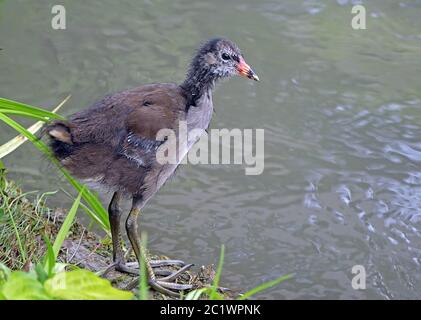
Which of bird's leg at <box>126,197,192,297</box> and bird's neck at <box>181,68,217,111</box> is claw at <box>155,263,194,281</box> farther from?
bird's neck at <box>181,68,217,111</box>

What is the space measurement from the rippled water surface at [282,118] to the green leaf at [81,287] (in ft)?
7.54

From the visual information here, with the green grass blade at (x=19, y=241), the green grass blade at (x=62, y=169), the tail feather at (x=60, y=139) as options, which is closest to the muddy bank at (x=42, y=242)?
the green grass blade at (x=19, y=241)

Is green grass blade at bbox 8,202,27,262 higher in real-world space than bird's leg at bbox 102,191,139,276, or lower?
higher

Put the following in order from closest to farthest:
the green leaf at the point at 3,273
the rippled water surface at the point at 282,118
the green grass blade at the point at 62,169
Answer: the green leaf at the point at 3,273, the green grass blade at the point at 62,169, the rippled water surface at the point at 282,118

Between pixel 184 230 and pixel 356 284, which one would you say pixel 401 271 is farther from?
pixel 184 230

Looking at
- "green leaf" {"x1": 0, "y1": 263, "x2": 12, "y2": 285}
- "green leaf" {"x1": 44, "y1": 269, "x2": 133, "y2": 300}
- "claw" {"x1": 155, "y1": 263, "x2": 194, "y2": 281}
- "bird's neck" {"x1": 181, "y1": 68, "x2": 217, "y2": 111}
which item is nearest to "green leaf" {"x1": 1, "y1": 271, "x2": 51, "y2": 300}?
"green leaf" {"x1": 44, "y1": 269, "x2": 133, "y2": 300}

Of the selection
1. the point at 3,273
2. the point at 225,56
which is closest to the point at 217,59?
the point at 225,56

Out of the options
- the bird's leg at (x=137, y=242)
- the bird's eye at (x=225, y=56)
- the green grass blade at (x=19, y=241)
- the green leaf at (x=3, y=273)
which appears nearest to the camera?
the green leaf at (x=3, y=273)

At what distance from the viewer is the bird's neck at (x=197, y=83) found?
165 inches

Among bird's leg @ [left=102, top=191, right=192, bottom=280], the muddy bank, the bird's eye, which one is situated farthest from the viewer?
the bird's eye

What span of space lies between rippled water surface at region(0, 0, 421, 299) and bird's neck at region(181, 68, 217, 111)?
51.4 inches

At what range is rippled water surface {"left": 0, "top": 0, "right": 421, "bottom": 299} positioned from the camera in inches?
201

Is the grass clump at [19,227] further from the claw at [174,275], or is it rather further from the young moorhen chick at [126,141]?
the claw at [174,275]

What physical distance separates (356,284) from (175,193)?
1551 millimetres
